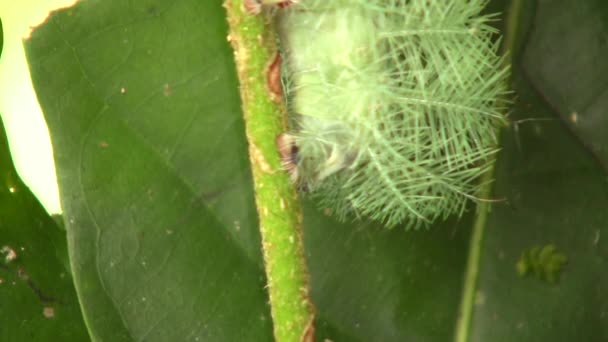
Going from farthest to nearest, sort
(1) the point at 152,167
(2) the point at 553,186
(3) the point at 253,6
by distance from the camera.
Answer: (2) the point at 553,186 < (1) the point at 152,167 < (3) the point at 253,6

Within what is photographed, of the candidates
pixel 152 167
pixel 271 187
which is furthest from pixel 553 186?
pixel 152 167

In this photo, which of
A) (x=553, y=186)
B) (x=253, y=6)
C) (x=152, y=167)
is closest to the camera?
(x=253, y=6)

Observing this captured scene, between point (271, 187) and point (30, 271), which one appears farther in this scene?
point (30, 271)

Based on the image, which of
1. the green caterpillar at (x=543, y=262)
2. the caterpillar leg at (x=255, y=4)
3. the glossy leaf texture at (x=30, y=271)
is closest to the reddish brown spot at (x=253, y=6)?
the caterpillar leg at (x=255, y=4)

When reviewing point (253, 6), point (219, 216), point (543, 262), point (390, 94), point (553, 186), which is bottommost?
point (543, 262)

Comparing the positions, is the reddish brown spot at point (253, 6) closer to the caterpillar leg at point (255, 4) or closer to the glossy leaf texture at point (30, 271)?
the caterpillar leg at point (255, 4)

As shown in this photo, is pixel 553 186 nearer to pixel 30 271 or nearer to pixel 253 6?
pixel 253 6

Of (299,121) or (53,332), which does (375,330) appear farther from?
(53,332)

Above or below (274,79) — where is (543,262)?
below
